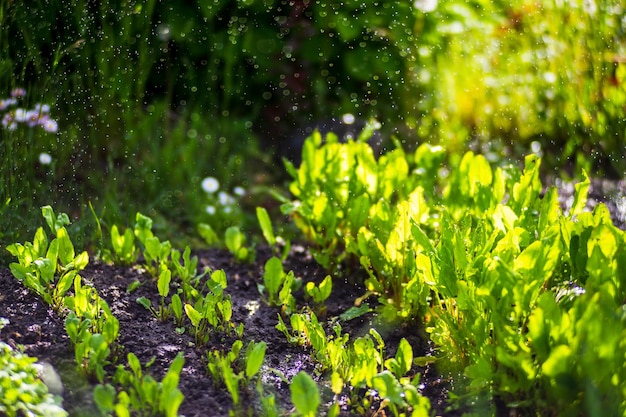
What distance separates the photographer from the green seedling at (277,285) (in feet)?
7.26

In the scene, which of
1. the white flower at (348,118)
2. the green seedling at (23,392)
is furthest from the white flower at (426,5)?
the green seedling at (23,392)

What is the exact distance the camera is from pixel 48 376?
5.68 feet

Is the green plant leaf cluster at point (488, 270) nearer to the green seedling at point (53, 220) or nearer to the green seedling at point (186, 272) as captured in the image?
the green seedling at point (186, 272)

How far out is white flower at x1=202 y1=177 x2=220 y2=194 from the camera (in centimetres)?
335

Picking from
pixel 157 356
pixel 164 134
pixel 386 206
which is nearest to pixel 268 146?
pixel 164 134

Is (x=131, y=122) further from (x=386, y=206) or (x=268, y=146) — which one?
(x=386, y=206)

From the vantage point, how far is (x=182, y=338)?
6.64 feet

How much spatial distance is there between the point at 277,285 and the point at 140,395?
72 centimetres

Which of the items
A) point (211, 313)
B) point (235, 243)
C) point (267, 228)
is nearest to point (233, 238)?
point (235, 243)

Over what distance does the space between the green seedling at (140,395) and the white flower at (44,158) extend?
1215mm

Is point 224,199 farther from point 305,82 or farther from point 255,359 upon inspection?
point 255,359

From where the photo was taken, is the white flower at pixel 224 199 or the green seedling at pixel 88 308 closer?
the green seedling at pixel 88 308

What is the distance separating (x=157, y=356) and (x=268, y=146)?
2.15m

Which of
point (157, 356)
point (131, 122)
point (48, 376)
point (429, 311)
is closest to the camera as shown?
point (48, 376)
